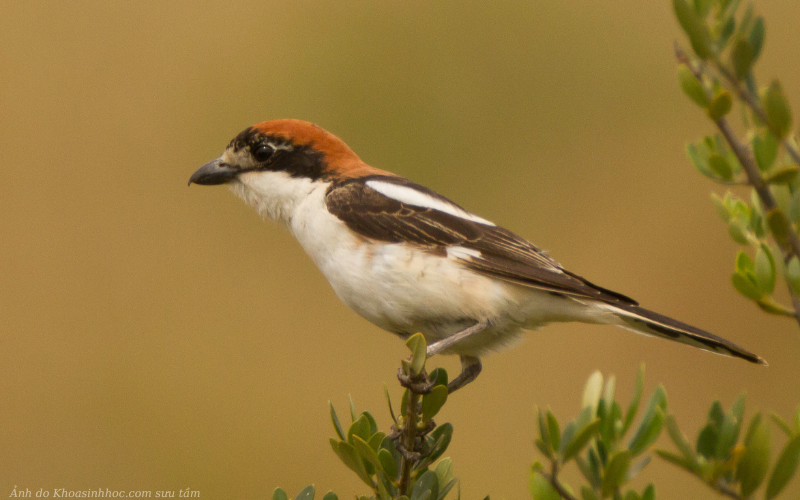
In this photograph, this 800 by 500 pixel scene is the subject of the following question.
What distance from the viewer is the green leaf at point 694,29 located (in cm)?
158

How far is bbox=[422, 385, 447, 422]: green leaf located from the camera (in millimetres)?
2098

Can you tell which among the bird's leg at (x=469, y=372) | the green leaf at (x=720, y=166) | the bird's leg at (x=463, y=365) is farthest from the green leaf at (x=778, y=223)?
the bird's leg at (x=469, y=372)

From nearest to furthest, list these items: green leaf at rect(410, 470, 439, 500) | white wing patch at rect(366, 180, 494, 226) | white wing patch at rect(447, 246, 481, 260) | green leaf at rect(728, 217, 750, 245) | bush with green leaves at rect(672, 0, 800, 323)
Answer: bush with green leaves at rect(672, 0, 800, 323), green leaf at rect(728, 217, 750, 245), green leaf at rect(410, 470, 439, 500), white wing patch at rect(447, 246, 481, 260), white wing patch at rect(366, 180, 494, 226)

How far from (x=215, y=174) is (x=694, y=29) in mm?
2354

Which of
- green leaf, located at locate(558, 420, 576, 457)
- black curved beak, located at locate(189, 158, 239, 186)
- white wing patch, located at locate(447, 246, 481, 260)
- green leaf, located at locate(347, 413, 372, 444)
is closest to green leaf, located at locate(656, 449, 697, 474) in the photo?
green leaf, located at locate(558, 420, 576, 457)

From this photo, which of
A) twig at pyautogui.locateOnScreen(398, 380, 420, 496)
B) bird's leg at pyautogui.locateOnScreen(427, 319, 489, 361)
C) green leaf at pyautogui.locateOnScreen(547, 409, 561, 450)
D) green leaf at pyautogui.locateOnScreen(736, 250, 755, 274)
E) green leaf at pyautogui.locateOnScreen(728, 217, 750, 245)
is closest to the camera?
green leaf at pyautogui.locateOnScreen(547, 409, 561, 450)

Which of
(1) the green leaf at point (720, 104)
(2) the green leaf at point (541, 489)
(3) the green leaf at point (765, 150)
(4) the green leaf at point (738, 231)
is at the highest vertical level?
(1) the green leaf at point (720, 104)

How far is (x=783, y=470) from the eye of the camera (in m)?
1.46

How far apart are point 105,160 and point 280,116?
4.51ft

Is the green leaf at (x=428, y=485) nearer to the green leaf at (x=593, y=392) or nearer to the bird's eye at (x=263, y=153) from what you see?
the green leaf at (x=593, y=392)

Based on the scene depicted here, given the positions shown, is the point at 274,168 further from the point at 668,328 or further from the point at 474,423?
the point at 474,423

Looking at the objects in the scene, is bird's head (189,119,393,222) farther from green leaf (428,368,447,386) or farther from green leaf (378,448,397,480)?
green leaf (378,448,397,480)

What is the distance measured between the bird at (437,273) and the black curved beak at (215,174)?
1.10 feet

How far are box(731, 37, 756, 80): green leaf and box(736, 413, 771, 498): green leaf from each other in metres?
0.69
